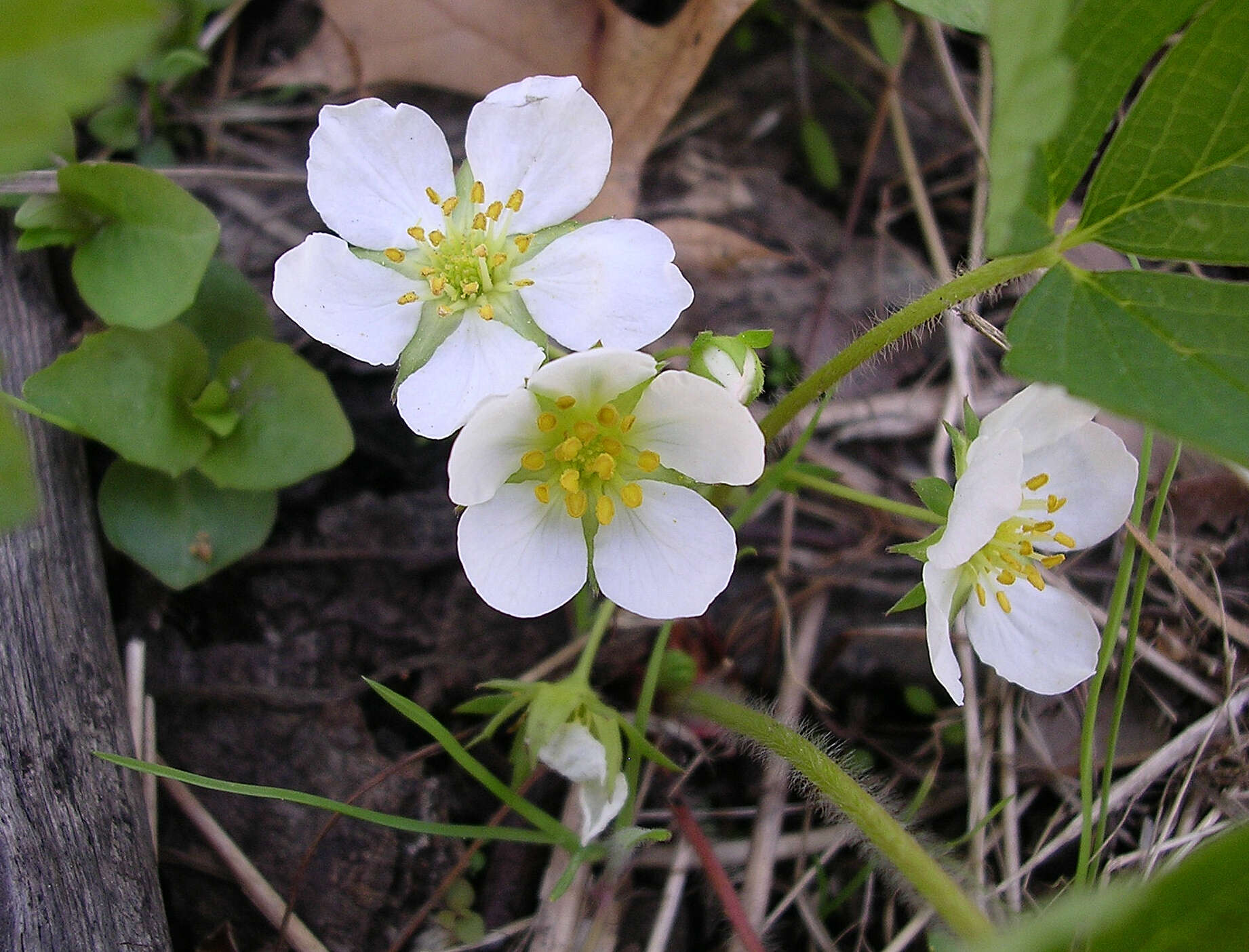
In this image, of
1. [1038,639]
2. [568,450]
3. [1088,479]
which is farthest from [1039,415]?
[568,450]

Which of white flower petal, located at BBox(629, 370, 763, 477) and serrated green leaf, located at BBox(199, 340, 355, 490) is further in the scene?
serrated green leaf, located at BBox(199, 340, 355, 490)

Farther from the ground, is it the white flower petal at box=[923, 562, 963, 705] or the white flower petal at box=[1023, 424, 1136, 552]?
the white flower petal at box=[1023, 424, 1136, 552]

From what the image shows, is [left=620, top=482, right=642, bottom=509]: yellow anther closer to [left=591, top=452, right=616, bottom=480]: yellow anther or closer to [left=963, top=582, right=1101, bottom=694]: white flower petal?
→ [left=591, top=452, right=616, bottom=480]: yellow anther

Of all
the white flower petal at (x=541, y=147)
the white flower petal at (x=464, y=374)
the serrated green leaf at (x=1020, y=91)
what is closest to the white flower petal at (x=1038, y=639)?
the serrated green leaf at (x=1020, y=91)

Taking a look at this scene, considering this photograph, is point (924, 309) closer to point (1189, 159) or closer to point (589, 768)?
point (1189, 159)

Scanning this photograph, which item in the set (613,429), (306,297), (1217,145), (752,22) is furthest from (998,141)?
(752,22)

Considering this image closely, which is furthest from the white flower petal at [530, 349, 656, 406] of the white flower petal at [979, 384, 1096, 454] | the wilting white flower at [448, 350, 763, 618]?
the white flower petal at [979, 384, 1096, 454]
